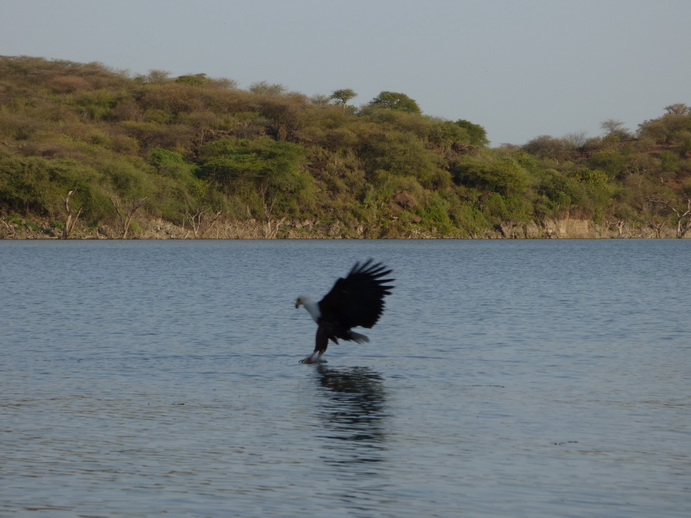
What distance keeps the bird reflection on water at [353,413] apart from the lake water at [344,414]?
0.03m

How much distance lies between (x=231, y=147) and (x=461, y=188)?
2170cm

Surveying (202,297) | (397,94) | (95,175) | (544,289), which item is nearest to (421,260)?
(544,289)

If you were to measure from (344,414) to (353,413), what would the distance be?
0.09m

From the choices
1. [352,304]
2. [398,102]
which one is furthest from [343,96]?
[352,304]

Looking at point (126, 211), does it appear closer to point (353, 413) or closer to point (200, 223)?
point (200, 223)

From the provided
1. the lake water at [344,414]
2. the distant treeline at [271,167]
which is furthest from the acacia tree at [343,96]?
the lake water at [344,414]

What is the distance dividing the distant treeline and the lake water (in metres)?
57.8

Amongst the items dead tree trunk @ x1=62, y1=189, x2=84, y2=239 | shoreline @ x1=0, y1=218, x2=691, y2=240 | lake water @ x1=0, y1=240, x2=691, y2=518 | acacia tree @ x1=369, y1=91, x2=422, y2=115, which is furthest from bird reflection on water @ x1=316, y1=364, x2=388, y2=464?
acacia tree @ x1=369, y1=91, x2=422, y2=115

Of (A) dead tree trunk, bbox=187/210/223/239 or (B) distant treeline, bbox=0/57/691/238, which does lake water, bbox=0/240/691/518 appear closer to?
(B) distant treeline, bbox=0/57/691/238

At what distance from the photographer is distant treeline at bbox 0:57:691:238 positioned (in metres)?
79.3

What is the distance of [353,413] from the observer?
10.4 meters

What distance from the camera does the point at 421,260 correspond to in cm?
5212

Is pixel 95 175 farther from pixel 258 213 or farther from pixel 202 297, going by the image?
pixel 202 297

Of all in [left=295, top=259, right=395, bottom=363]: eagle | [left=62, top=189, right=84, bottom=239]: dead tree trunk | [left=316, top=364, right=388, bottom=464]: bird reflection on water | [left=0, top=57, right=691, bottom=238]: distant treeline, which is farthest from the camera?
[left=0, top=57, right=691, bottom=238]: distant treeline
